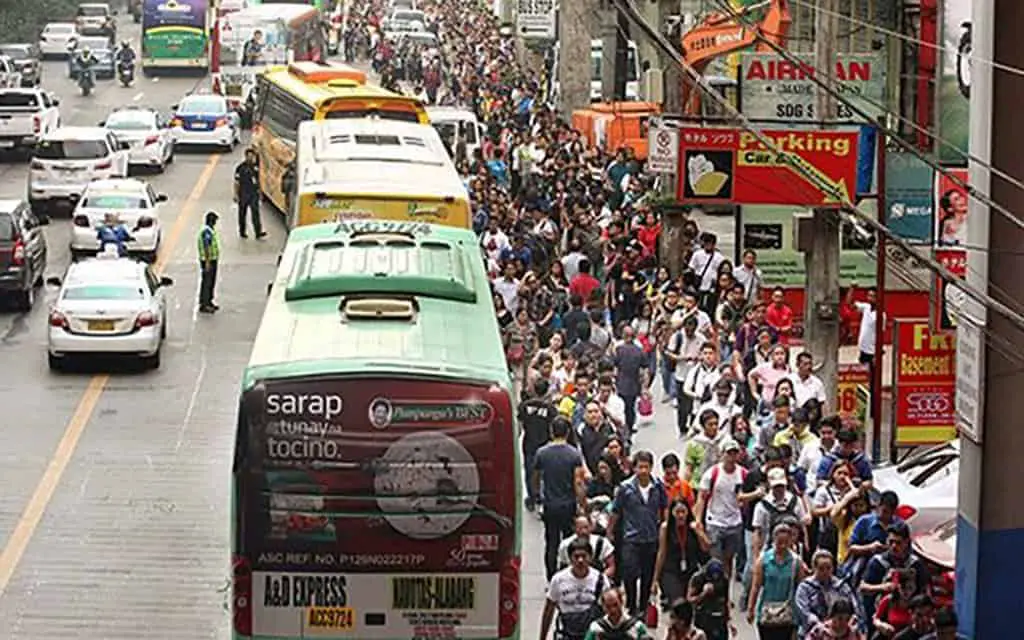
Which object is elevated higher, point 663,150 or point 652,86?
point 663,150

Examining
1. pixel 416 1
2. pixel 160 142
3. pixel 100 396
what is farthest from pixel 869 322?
pixel 416 1

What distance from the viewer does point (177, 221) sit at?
44219 mm

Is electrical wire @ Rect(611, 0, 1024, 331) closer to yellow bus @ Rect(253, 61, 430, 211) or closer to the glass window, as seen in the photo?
yellow bus @ Rect(253, 61, 430, 211)

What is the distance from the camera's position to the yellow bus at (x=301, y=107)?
1596 inches

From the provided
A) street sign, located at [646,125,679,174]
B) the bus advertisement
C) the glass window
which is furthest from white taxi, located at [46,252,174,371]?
the bus advertisement

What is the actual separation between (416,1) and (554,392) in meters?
89.7

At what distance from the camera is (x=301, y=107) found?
42.4 meters

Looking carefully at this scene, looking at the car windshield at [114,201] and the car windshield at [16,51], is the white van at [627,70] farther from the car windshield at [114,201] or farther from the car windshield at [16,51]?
the car windshield at [114,201]

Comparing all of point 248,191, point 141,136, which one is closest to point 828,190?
point 248,191

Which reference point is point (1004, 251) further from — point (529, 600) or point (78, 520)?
point (78, 520)

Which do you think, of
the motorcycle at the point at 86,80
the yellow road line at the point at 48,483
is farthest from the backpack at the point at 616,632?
the motorcycle at the point at 86,80

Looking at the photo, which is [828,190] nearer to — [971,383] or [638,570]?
[971,383]

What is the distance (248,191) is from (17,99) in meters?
13.6

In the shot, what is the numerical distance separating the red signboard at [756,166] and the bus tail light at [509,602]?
855 centimetres
